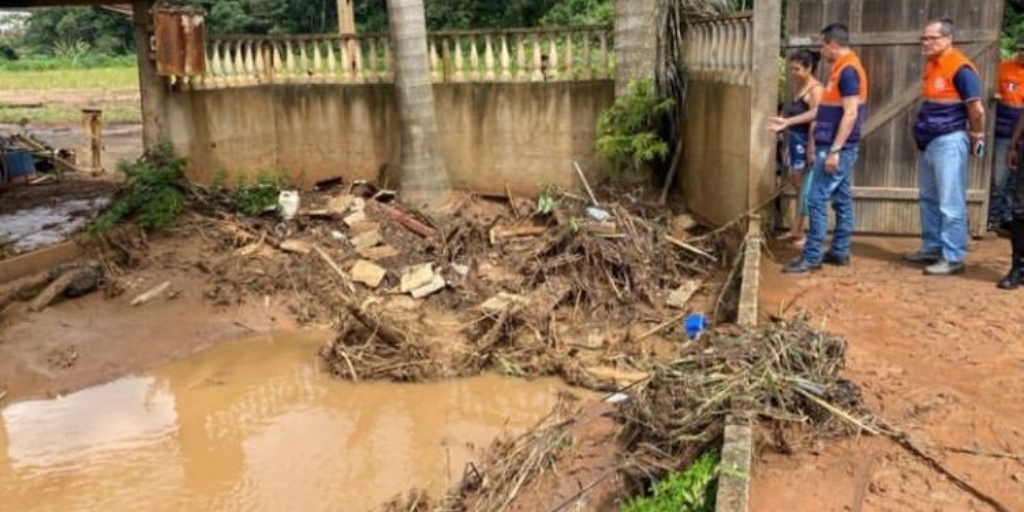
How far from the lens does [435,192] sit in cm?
1059

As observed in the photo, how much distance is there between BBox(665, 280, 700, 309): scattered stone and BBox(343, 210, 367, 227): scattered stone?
379 centimetres

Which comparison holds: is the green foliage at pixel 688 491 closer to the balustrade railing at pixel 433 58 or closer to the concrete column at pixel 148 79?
the balustrade railing at pixel 433 58

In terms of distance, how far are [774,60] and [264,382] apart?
5106mm

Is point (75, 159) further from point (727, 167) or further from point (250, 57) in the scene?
point (727, 167)

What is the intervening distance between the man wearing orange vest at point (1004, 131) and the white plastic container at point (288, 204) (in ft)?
23.8

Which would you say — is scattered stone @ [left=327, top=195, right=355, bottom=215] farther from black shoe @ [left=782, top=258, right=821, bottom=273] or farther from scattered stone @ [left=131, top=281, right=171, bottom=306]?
black shoe @ [left=782, top=258, right=821, bottom=273]

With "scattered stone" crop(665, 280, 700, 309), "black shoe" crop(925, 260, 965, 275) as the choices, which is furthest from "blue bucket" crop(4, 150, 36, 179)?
"black shoe" crop(925, 260, 965, 275)

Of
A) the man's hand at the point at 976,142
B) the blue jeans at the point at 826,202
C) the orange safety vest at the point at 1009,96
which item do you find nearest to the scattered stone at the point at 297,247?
the blue jeans at the point at 826,202

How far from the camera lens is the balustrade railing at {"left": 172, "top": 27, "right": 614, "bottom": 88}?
33.9 ft

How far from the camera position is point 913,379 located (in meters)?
5.29

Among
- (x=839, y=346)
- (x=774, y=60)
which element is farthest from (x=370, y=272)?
(x=839, y=346)

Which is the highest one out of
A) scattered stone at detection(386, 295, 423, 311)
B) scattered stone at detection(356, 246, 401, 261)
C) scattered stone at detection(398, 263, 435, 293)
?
scattered stone at detection(356, 246, 401, 261)

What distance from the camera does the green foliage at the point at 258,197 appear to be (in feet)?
35.5

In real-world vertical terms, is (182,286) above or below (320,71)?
below
